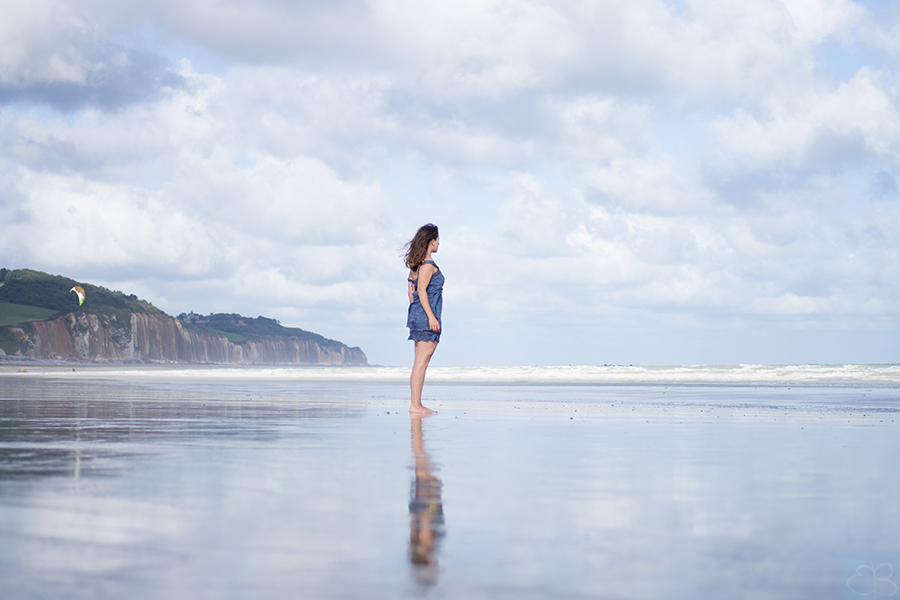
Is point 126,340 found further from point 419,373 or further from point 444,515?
point 444,515

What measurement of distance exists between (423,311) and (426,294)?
0.21 metres

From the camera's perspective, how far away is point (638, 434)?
6.01 meters

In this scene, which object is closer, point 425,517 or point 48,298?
point 425,517

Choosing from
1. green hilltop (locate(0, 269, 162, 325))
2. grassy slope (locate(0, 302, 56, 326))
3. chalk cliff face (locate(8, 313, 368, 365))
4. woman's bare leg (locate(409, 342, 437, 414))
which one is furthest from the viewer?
green hilltop (locate(0, 269, 162, 325))

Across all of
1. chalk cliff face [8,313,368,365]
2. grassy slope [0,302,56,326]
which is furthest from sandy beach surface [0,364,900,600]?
grassy slope [0,302,56,326]

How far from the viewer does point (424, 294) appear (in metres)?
8.83

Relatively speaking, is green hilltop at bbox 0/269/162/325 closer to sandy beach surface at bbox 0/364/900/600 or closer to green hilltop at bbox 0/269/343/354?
green hilltop at bbox 0/269/343/354

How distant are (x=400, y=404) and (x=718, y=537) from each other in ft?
26.7

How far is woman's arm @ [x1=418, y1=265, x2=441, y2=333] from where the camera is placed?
28.9 feet
